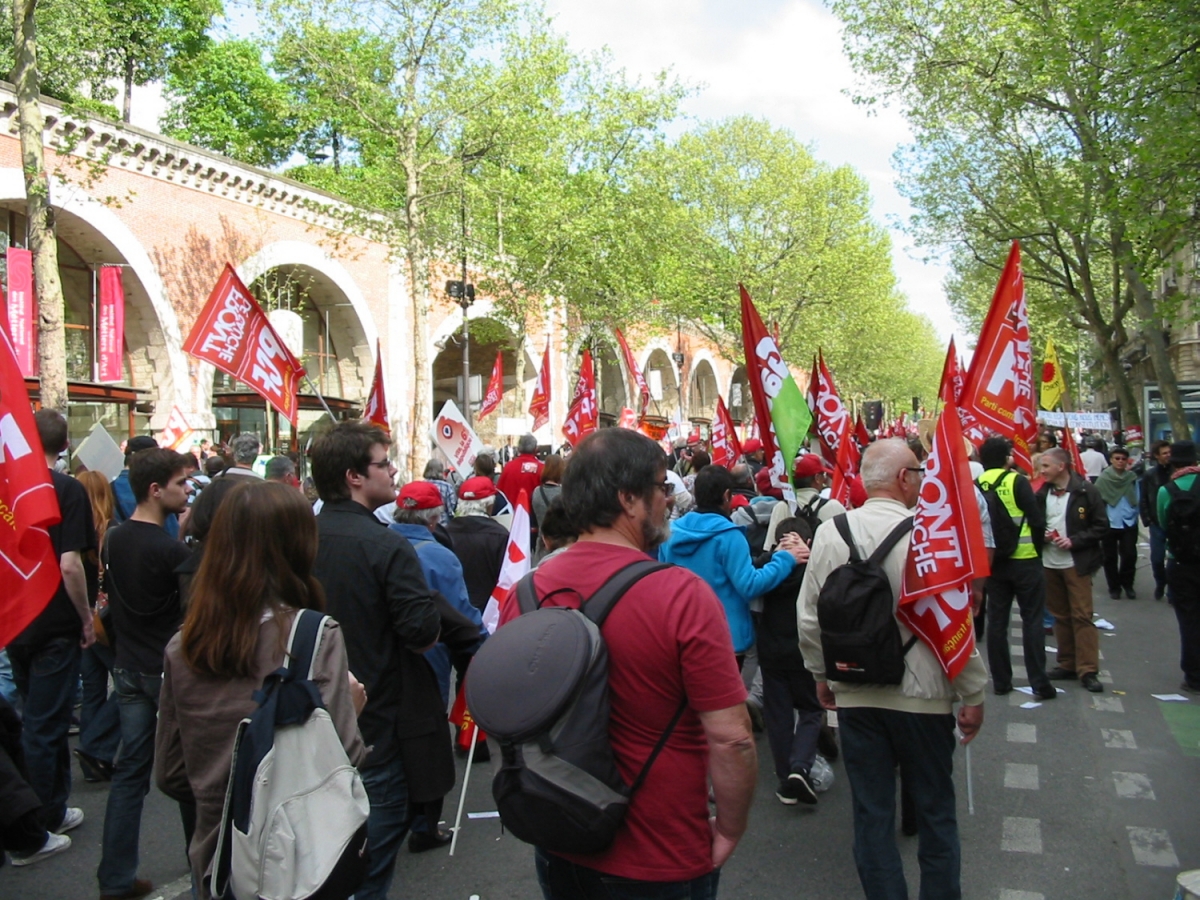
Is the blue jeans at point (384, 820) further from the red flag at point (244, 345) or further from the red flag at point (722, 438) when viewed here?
the red flag at point (722, 438)

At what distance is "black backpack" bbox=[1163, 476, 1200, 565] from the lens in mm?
6742

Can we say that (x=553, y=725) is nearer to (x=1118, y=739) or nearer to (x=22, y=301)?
(x=1118, y=739)

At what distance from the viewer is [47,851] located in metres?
4.54

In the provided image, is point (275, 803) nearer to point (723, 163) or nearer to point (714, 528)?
point (714, 528)

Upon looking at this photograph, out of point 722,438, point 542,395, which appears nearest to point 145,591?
point 722,438

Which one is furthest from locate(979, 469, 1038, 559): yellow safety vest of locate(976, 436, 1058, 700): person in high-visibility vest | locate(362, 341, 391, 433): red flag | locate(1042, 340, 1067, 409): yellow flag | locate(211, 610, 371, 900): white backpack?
locate(1042, 340, 1067, 409): yellow flag

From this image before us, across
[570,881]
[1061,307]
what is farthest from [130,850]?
[1061,307]

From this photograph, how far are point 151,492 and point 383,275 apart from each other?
25.8 m

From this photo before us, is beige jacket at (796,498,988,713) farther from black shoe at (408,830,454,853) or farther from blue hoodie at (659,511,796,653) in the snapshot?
black shoe at (408,830,454,853)

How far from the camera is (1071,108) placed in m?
17.3

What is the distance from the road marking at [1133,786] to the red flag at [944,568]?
Result: 2.38m

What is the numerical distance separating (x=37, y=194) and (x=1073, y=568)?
450 inches

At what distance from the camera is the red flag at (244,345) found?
324 inches

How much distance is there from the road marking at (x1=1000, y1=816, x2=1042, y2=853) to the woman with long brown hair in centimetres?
326
